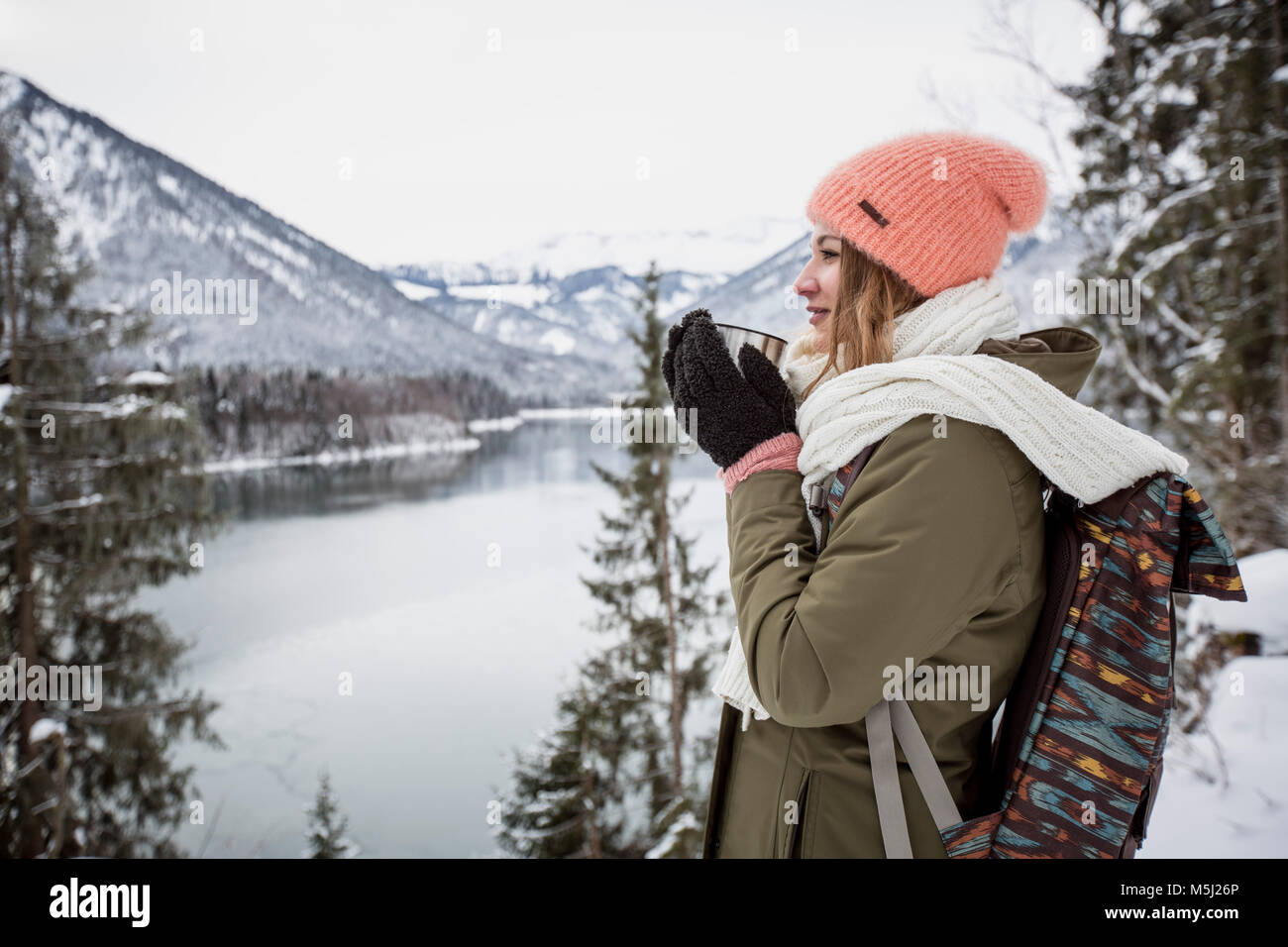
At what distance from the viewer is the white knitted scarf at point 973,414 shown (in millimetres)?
896

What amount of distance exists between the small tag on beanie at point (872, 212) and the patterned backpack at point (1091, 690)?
1.25 feet

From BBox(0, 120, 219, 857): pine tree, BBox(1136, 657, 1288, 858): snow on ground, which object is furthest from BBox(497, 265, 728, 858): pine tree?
BBox(1136, 657, 1288, 858): snow on ground

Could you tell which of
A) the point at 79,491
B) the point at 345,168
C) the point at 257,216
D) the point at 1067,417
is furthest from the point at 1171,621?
the point at 257,216

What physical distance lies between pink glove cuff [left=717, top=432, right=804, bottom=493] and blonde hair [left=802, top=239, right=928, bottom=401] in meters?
0.15

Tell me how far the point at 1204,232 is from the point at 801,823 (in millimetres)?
8785

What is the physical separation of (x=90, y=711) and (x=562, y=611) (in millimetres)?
17417

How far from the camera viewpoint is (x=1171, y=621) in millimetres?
891

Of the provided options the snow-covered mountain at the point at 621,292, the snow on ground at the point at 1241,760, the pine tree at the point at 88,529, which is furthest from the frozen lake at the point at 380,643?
the snow on ground at the point at 1241,760

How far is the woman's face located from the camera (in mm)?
1146

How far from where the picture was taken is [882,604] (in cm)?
84

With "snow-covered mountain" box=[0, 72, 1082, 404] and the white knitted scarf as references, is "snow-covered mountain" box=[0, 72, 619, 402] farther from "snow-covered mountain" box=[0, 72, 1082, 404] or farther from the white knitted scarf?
the white knitted scarf

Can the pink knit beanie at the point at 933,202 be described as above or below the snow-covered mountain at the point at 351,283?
below

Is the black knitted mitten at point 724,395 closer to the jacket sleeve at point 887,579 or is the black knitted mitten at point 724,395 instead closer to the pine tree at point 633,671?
the jacket sleeve at point 887,579

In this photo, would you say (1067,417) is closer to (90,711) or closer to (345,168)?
(345,168)
